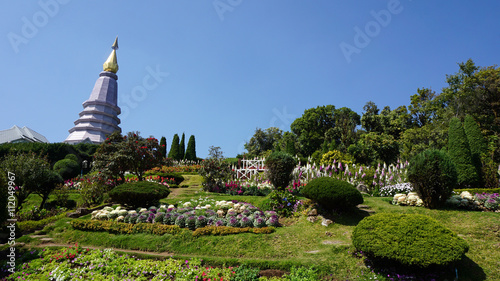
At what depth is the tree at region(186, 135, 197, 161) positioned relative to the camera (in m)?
39.9

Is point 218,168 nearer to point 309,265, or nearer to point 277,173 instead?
point 277,173

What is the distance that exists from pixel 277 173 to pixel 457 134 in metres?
10.6

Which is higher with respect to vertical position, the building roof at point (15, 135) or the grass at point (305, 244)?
the building roof at point (15, 135)

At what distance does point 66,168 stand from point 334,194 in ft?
74.7

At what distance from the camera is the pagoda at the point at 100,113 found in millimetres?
43281

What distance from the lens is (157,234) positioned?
8680mm

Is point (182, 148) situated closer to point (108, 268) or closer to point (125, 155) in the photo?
point (125, 155)

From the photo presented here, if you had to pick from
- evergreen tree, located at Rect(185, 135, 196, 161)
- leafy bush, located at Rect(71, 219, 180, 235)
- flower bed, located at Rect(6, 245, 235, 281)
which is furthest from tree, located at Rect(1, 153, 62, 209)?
evergreen tree, located at Rect(185, 135, 196, 161)

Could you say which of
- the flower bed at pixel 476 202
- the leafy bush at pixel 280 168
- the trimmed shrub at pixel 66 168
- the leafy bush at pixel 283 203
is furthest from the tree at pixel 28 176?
the flower bed at pixel 476 202

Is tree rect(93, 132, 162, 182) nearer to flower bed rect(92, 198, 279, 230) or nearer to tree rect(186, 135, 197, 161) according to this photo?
flower bed rect(92, 198, 279, 230)

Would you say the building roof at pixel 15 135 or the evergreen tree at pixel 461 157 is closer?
the evergreen tree at pixel 461 157

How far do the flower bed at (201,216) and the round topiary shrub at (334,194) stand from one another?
1641mm

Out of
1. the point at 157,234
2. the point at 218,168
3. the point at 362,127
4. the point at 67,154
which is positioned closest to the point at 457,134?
the point at 218,168

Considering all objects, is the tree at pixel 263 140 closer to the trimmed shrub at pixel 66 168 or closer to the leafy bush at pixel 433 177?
the trimmed shrub at pixel 66 168
